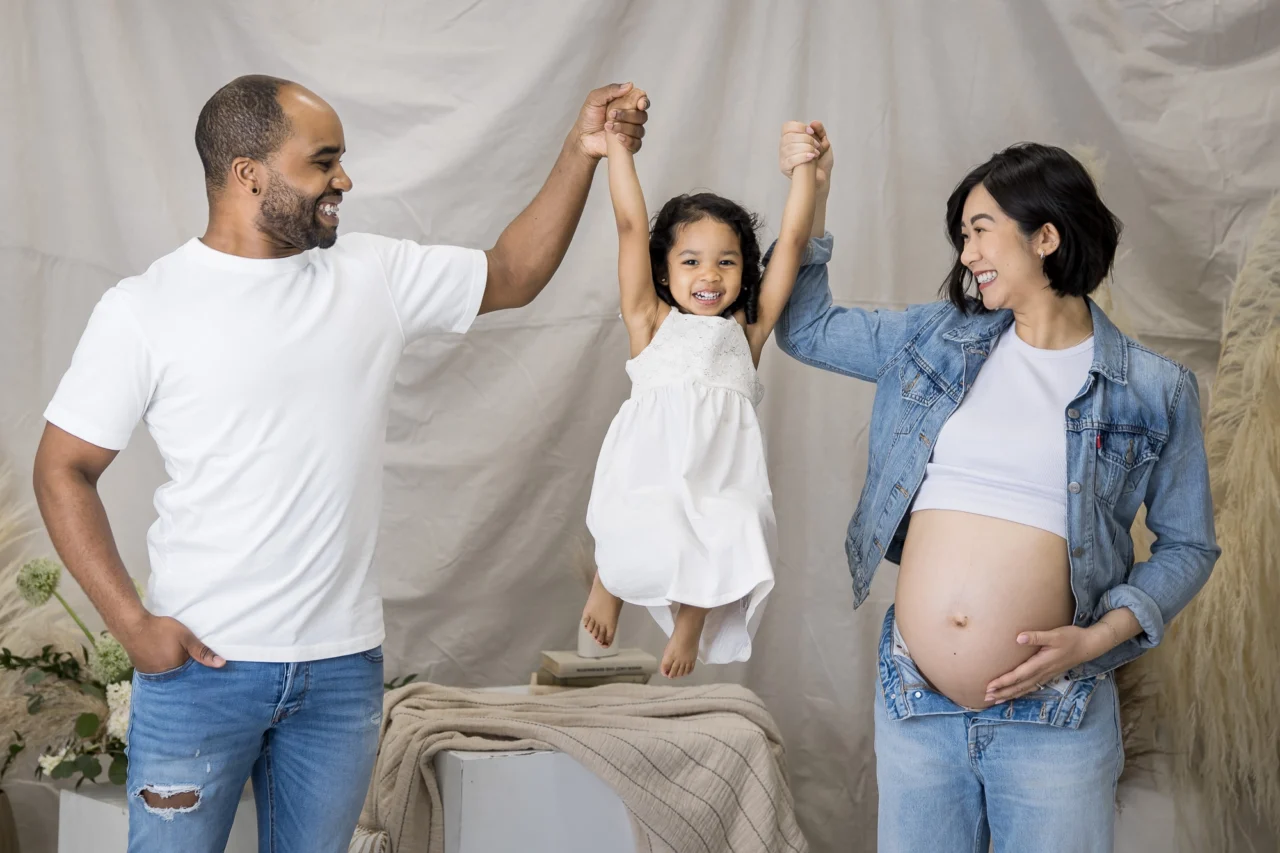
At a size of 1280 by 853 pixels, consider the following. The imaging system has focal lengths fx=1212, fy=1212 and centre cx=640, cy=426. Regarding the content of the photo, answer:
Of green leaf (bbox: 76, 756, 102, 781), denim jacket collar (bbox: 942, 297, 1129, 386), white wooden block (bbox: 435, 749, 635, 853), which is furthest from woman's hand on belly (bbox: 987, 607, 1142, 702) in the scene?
green leaf (bbox: 76, 756, 102, 781)

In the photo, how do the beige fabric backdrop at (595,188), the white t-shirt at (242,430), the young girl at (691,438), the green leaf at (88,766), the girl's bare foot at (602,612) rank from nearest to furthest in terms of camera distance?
1. the white t-shirt at (242,430)
2. the young girl at (691,438)
3. the girl's bare foot at (602,612)
4. the green leaf at (88,766)
5. the beige fabric backdrop at (595,188)

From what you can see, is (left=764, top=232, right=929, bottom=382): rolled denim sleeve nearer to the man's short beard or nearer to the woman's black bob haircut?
the woman's black bob haircut

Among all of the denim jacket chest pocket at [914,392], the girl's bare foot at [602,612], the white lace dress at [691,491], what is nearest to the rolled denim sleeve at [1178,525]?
the denim jacket chest pocket at [914,392]

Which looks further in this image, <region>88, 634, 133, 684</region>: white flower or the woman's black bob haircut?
Answer: <region>88, 634, 133, 684</region>: white flower

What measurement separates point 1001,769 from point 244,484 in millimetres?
1194

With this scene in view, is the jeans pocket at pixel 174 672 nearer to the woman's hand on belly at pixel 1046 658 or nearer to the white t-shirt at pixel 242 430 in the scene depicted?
the white t-shirt at pixel 242 430

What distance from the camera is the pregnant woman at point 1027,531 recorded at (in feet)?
5.88

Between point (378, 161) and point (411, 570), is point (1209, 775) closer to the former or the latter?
point (411, 570)

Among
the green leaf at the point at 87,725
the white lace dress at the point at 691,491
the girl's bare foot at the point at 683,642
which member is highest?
the white lace dress at the point at 691,491

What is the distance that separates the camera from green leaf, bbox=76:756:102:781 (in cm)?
243

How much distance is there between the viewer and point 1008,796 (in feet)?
5.89

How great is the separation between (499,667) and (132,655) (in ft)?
4.90

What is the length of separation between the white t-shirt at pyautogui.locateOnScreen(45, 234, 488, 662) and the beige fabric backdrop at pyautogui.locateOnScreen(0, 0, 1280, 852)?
3.83ft

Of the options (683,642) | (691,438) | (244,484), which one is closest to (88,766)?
(244,484)
